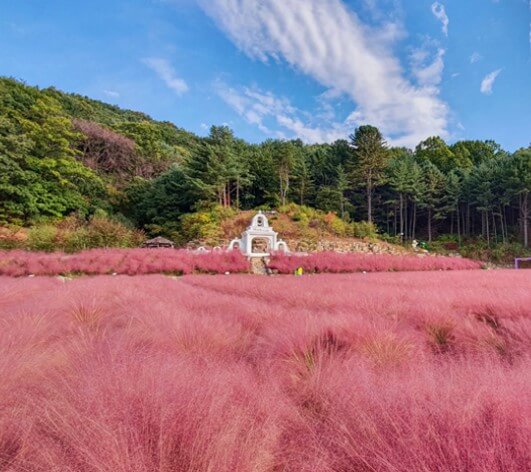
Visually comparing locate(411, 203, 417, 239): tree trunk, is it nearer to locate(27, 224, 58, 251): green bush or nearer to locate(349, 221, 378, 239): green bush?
locate(349, 221, 378, 239): green bush

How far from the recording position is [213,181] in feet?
Answer: 71.0

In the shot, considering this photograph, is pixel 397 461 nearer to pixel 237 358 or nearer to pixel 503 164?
pixel 237 358

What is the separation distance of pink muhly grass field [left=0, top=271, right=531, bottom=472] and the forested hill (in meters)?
16.8

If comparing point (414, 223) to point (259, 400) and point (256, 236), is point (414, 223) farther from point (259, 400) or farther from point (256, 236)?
point (259, 400)

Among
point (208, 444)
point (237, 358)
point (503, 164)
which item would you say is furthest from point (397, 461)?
point (503, 164)

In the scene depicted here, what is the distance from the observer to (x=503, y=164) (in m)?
24.2

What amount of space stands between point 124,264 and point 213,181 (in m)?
12.9

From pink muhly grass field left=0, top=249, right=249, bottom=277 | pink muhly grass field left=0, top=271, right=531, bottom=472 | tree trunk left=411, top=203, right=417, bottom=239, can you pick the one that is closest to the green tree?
tree trunk left=411, top=203, right=417, bottom=239

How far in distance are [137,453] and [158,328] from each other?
154 cm

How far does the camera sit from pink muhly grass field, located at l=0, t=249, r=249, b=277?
29.5 feet

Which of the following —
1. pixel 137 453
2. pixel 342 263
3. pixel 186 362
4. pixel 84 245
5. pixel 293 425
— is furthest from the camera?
pixel 84 245

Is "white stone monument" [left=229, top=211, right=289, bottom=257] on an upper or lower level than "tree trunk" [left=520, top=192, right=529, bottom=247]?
lower

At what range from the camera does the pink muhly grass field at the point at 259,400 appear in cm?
93

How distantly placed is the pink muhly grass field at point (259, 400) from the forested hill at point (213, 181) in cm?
1681
